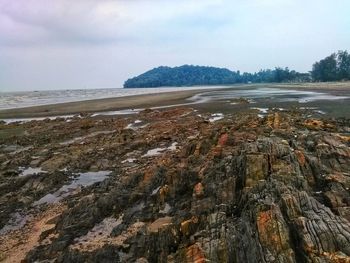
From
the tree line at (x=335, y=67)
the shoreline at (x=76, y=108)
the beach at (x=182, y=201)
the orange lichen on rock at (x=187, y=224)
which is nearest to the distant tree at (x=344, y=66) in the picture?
the tree line at (x=335, y=67)

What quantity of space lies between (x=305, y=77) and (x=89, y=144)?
178433 mm

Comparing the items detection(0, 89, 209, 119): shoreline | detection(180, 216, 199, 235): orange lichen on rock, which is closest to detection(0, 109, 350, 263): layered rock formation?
detection(180, 216, 199, 235): orange lichen on rock

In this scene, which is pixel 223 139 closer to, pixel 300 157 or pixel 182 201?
pixel 300 157

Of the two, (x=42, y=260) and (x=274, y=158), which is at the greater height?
(x=274, y=158)

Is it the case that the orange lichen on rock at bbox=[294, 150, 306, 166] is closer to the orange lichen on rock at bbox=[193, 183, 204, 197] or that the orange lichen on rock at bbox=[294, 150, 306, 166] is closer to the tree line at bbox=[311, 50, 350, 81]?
the orange lichen on rock at bbox=[193, 183, 204, 197]

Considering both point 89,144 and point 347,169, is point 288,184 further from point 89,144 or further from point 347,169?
point 89,144

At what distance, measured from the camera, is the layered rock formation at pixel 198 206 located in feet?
30.4

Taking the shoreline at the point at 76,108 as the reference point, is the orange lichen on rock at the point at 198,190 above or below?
above

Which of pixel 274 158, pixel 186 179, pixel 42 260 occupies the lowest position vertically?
pixel 42 260

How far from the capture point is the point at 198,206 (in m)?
12.1

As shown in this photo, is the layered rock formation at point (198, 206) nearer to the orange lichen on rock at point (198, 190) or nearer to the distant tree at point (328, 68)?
the orange lichen on rock at point (198, 190)

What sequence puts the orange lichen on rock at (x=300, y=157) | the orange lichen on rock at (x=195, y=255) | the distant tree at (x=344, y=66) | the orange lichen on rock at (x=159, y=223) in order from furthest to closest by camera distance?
the distant tree at (x=344, y=66), the orange lichen on rock at (x=300, y=157), the orange lichen on rock at (x=159, y=223), the orange lichen on rock at (x=195, y=255)

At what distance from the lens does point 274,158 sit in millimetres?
13734

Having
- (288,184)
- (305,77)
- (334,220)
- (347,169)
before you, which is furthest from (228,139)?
(305,77)
